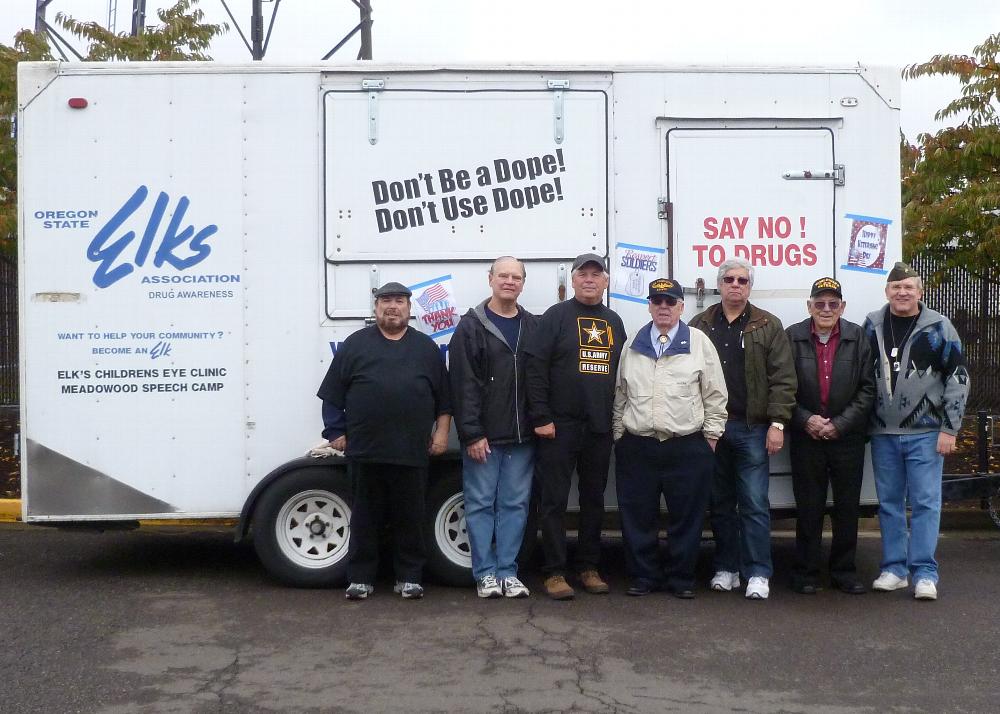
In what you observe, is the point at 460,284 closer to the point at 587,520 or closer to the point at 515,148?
the point at 515,148

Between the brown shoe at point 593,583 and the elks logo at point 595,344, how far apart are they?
119cm

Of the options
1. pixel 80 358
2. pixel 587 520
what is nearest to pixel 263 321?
pixel 80 358

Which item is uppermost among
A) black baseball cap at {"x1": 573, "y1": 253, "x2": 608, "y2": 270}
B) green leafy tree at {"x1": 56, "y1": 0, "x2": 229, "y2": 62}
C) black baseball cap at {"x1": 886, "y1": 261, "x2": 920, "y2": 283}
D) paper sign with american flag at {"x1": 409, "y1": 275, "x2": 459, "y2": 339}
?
green leafy tree at {"x1": 56, "y1": 0, "x2": 229, "y2": 62}

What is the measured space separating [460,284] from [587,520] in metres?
1.54

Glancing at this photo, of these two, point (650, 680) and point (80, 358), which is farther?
point (80, 358)

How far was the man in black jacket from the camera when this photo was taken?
249 inches

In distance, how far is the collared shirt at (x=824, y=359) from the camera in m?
6.38

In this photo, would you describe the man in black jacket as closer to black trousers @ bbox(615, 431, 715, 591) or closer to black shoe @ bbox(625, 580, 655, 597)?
black trousers @ bbox(615, 431, 715, 591)

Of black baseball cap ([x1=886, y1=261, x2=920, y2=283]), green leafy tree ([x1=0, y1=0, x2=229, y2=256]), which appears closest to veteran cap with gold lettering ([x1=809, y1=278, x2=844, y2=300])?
black baseball cap ([x1=886, y1=261, x2=920, y2=283])

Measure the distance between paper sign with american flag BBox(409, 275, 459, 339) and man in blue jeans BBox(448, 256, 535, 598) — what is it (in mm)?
238

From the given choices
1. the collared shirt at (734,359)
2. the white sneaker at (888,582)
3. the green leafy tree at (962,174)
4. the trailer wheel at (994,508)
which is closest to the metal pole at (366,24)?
the green leafy tree at (962,174)

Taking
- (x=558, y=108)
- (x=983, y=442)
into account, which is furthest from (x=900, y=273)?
(x=983, y=442)

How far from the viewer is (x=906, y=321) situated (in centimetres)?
643

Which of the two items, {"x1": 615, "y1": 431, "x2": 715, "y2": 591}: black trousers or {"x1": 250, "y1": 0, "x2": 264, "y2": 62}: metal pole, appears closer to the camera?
{"x1": 615, "y1": 431, "x2": 715, "y2": 591}: black trousers
